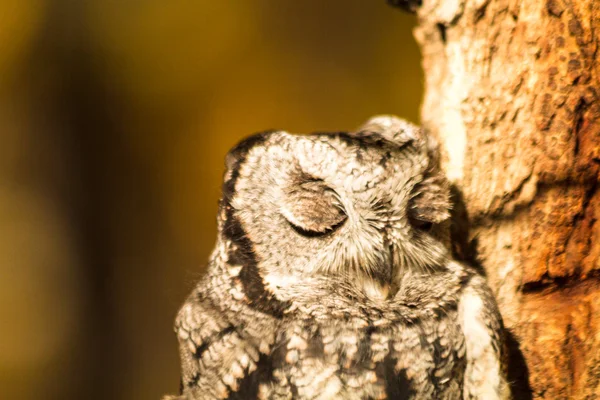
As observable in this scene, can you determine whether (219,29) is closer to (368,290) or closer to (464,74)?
(464,74)

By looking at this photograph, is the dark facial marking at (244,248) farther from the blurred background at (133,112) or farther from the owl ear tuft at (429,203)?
the blurred background at (133,112)

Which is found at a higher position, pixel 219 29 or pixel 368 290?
pixel 219 29

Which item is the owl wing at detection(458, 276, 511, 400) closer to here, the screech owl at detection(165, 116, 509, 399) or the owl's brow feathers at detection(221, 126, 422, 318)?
the screech owl at detection(165, 116, 509, 399)

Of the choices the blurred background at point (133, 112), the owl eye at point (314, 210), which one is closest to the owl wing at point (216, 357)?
the owl eye at point (314, 210)

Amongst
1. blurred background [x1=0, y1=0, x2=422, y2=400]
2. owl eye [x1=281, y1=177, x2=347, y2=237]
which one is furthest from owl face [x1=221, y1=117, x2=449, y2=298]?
blurred background [x1=0, y1=0, x2=422, y2=400]

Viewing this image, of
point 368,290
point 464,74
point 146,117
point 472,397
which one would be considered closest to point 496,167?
point 464,74
